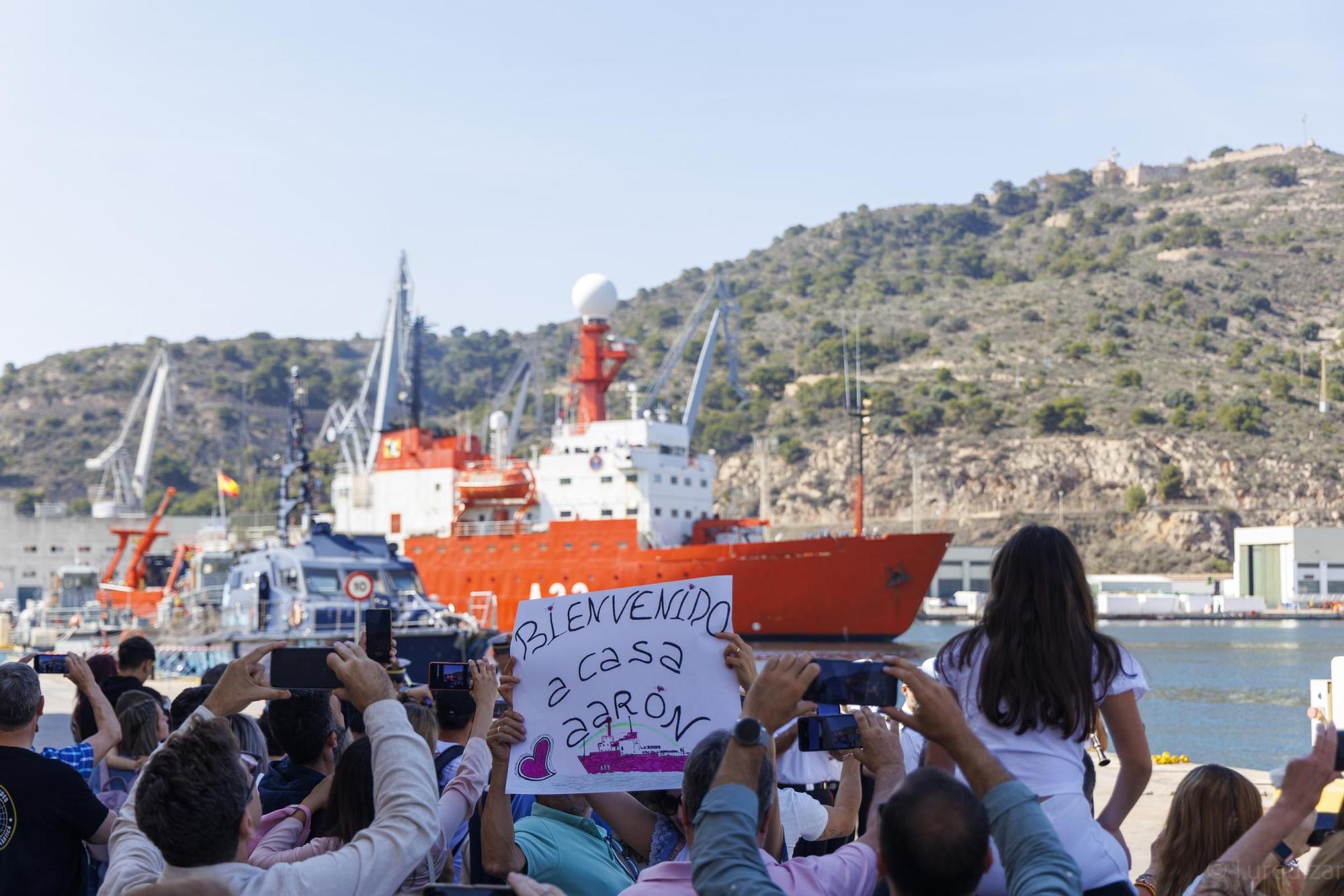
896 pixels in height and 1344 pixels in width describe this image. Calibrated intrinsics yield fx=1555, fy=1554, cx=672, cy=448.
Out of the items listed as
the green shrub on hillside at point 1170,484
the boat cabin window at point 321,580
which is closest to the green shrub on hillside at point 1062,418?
the green shrub on hillside at point 1170,484

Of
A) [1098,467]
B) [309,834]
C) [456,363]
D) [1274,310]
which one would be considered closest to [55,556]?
[1098,467]

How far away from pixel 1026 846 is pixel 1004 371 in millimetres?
103825

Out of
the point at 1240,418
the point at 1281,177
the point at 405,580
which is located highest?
the point at 1281,177

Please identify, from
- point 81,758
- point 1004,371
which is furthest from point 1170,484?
point 81,758

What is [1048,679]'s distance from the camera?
3.08 m

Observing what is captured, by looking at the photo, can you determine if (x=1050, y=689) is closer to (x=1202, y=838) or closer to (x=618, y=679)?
(x=1202, y=838)

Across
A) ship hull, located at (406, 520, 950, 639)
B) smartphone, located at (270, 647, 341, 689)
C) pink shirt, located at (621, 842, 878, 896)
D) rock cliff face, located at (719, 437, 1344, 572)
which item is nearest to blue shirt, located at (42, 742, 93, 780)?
smartphone, located at (270, 647, 341, 689)

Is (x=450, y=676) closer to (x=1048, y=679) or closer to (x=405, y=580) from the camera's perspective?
(x=1048, y=679)

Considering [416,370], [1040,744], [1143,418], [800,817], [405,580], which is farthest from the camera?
[1143,418]

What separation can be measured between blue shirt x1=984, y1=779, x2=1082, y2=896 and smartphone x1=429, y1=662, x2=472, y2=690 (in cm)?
124

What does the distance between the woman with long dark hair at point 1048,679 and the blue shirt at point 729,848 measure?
688 millimetres

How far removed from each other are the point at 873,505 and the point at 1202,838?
265 ft

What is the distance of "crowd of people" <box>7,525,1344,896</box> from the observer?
238 centimetres

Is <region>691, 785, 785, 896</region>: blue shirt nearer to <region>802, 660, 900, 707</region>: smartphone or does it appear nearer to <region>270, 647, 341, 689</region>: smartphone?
<region>802, 660, 900, 707</region>: smartphone
